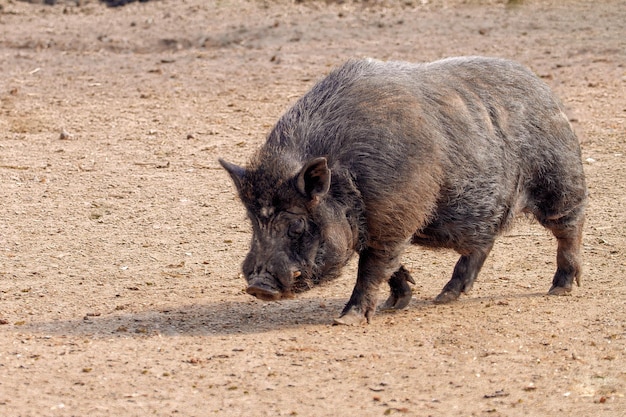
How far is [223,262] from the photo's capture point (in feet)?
28.6

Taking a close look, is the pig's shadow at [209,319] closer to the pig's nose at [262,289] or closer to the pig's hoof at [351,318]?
the pig's hoof at [351,318]

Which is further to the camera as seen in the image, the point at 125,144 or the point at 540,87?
the point at 125,144

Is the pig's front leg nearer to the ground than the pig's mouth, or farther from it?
nearer to the ground

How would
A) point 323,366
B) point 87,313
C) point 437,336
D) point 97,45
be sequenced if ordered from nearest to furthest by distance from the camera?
point 323,366 < point 437,336 < point 87,313 < point 97,45

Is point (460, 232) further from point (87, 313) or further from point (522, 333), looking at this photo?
point (87, 313)

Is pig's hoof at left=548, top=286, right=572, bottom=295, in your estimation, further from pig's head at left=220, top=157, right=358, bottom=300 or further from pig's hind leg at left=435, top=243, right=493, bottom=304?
pig's head at left=220, top=157, right=358, bottom=300

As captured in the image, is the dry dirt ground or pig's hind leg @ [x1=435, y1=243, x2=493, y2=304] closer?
the dry dirt ground

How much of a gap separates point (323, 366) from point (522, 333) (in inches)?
54.0

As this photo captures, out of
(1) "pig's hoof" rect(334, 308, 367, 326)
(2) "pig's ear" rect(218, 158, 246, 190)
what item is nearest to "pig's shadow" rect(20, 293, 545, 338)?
(1) "pig's hoof" rect(334, 308, 367, 326)

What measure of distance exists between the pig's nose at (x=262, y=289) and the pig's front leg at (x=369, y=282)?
0.60m

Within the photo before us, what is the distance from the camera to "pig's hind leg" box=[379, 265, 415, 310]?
7594mm

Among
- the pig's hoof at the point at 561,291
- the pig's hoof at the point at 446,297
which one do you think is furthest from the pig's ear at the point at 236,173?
the pig's hoof at the point at 561,291

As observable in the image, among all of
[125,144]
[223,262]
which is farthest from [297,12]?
[223,262]

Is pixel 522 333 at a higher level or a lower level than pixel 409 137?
lower
